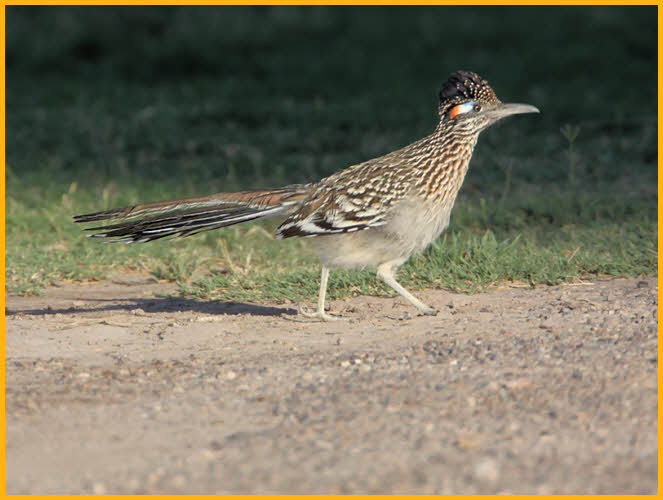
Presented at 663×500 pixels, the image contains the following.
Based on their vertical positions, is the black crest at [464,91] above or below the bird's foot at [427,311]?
above

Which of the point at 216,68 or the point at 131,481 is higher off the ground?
the point at 216,68

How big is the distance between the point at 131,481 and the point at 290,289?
3.15m

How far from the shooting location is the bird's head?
5.86 meters

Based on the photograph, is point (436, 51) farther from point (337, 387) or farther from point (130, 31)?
point (337, 387)

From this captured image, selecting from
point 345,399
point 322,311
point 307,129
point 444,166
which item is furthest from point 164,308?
point 307,129

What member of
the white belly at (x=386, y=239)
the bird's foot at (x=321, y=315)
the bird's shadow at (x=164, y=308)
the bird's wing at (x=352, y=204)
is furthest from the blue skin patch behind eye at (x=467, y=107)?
the bird's shadow at (x=164, y=308)

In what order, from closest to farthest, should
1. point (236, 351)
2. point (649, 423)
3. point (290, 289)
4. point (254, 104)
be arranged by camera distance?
1. point (649, 423)
2. point (236, 351)
3. point (290, 289)
4. point (254, 104)

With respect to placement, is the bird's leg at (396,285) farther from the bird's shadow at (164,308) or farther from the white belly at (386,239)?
the bird's shadow at (164,308)

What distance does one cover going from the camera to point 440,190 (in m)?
5.65

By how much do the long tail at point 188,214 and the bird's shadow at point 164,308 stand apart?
23.8 inches

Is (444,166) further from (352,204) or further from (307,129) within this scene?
(307,129)

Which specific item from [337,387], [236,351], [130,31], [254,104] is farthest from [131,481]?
[130,31]

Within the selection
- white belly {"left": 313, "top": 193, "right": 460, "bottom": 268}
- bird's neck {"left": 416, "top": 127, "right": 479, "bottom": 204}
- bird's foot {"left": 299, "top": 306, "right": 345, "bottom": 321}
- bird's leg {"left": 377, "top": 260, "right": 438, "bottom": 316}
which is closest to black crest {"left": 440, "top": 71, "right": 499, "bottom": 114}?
bird's neck {"left": 416, "top": 127, "right": 479, "bottom": 204}

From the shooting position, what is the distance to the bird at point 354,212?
554 centimetres
